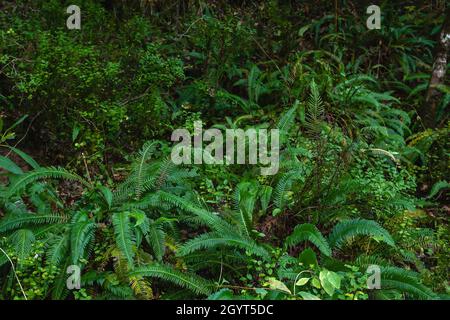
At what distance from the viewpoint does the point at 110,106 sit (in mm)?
5730

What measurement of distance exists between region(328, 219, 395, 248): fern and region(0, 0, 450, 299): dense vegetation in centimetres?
1

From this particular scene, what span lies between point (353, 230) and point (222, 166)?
61.7 inches

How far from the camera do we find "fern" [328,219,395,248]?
14.1ft

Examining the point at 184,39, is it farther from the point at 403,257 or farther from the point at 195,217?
the point at 403,257

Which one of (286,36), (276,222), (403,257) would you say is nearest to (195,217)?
(276,222)

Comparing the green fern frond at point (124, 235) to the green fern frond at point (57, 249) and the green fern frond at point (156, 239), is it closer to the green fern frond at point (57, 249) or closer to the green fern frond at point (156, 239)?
the green fern frond at point (156, 239)

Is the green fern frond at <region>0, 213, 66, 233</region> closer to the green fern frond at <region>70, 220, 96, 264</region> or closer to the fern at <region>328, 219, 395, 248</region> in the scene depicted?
the green fern frond at <region>70, 220, 96, 264</region>

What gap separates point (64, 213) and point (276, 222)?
1895 mm

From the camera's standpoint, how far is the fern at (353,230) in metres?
4.29

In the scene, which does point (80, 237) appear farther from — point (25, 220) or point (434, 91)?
point (434, 91)

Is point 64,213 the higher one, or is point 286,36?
point 286,36

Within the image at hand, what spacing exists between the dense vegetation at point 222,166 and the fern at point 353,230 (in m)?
0.01

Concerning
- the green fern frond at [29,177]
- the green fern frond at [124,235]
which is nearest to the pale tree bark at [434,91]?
the green fern frond at [124,235]
